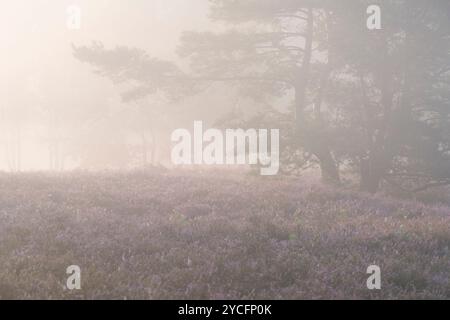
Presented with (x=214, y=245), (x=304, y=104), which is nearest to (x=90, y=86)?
(x=304, y=104)

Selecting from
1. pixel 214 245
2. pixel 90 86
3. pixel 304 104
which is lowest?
pixel 214 245

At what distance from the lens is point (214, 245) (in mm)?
9812

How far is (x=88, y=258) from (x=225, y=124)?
1065 cm

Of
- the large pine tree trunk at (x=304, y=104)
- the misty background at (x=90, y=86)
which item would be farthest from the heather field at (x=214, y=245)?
the misty background at (x=90, y=86)

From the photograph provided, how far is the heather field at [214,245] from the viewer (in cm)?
793

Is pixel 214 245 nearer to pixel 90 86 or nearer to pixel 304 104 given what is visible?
pixel 304 104

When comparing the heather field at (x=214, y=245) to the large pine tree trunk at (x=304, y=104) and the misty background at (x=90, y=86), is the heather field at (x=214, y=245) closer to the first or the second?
the large pine tree trunk at (x=304, y=104)

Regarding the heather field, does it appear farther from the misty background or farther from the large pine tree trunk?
the misty background

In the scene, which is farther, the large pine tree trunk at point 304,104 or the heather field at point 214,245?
the large pine tree trunk at point 304,104

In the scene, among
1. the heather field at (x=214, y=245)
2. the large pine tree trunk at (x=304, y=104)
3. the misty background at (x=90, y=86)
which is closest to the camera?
the heather field at (x=214, y=245)

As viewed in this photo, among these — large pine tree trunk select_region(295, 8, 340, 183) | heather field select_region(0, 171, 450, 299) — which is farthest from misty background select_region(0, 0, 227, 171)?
heather field select_region(0, 171, 450, 299)

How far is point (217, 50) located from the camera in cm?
1886
